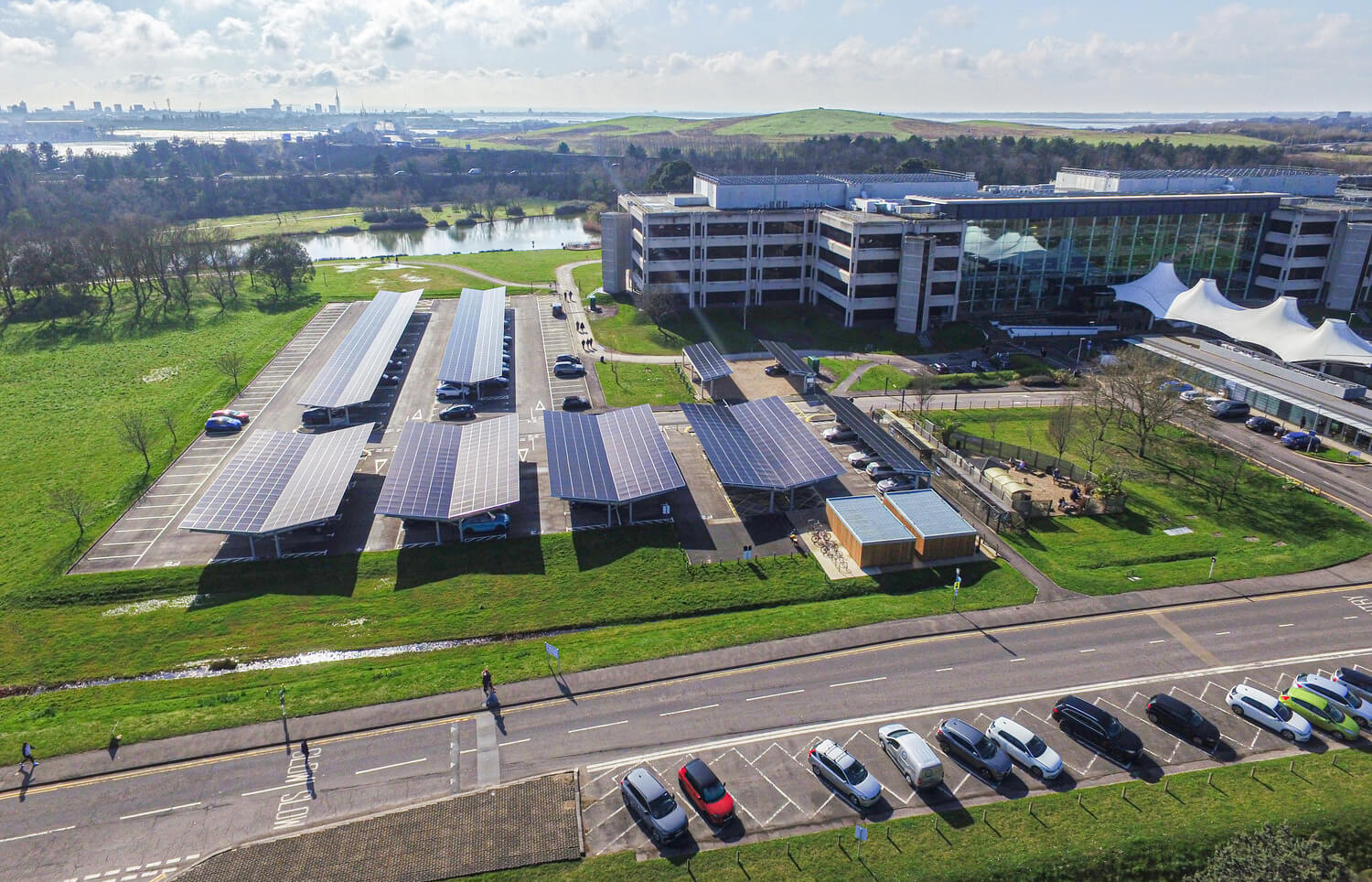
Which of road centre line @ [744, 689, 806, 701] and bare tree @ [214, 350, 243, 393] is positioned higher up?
bare tree @ [214, 350, 243, 393]

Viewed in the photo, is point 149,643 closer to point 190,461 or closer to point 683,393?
point 190,461

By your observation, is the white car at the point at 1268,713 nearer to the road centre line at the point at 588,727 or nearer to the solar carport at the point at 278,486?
the road centre line at the point at 588,727

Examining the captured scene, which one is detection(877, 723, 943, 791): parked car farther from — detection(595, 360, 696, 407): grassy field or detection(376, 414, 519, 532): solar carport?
detection(595, 360, 696, 407): grassy field

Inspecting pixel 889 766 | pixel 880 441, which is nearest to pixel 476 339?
pixel 880 441

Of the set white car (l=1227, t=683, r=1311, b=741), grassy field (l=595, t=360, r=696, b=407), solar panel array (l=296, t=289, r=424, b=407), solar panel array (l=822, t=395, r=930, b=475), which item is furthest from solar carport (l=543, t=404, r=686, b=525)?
white car (l=1227, t=683, r=1311, b=741)

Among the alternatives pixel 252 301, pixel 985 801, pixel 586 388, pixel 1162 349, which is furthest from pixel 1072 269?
pixel 252 301

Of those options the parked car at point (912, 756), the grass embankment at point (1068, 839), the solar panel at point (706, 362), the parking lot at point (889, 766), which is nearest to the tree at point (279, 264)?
the solar panel at point (706, 362)
